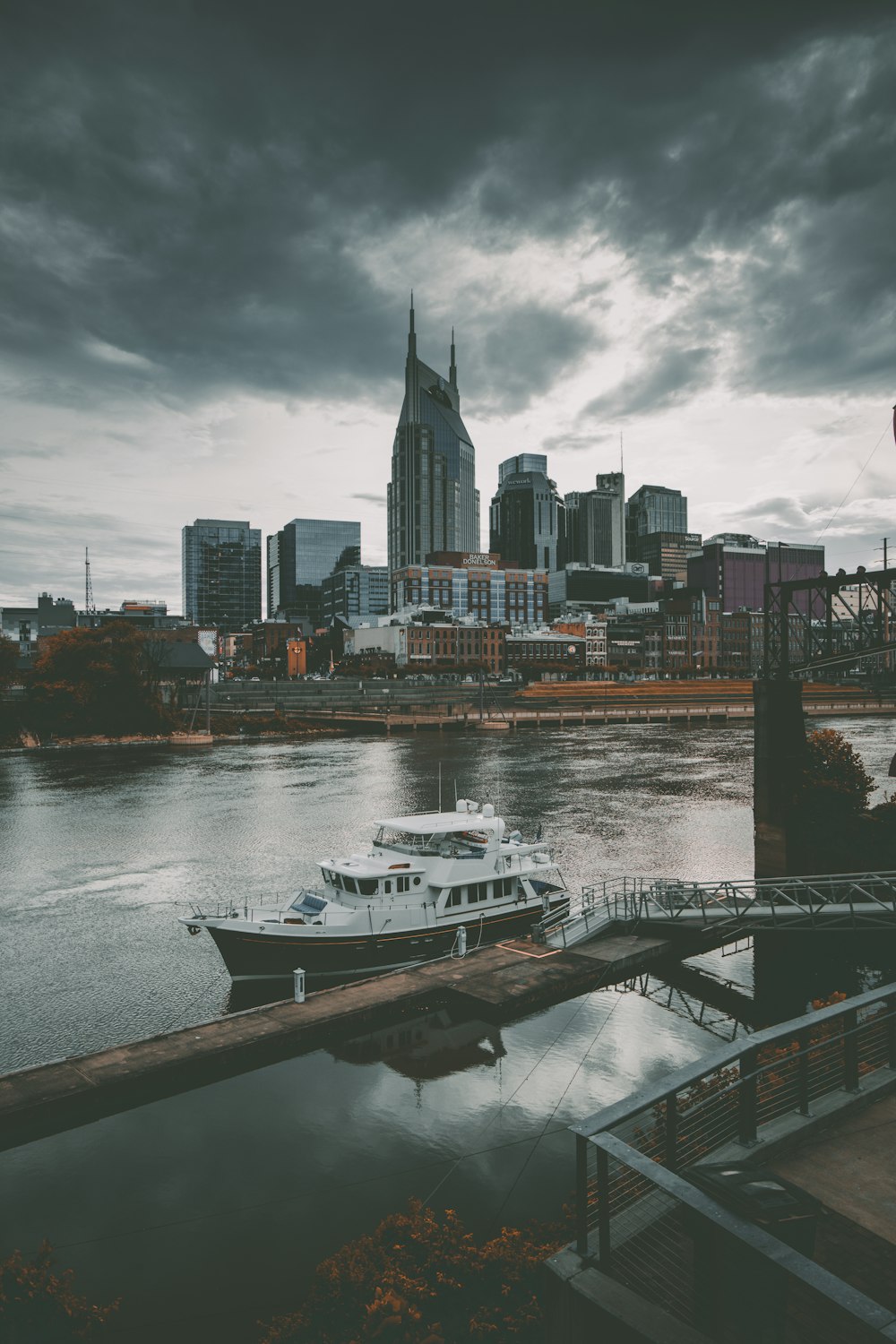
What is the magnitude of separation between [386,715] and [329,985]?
124049mm

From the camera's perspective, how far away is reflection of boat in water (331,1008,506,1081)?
81.9ft

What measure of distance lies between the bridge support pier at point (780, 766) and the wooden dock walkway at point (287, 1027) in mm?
8768

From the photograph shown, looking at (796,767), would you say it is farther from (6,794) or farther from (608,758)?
(6,794)

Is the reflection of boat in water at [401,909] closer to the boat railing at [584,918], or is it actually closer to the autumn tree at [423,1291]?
the boat railing at [584,918]

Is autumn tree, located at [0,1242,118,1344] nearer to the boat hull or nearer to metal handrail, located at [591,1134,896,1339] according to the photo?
metal handrail, located at [591,1134,896,1339]

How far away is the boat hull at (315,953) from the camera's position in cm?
3038

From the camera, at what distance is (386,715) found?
15475 centimetres

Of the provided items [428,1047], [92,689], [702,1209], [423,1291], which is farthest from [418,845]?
[92,689]

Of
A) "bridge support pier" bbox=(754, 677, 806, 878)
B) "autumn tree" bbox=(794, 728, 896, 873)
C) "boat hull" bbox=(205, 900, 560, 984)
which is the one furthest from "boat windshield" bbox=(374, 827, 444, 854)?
"autumn tree" bbox=(794, 728, 896, 873)

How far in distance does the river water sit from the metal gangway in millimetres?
2402

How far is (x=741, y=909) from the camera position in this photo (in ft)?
108

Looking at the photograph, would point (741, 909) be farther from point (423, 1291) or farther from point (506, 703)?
point (506, 703)

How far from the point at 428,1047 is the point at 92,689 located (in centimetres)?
11742

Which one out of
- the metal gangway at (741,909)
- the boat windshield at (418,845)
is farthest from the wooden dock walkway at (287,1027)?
the boat windshield at (418,845)
